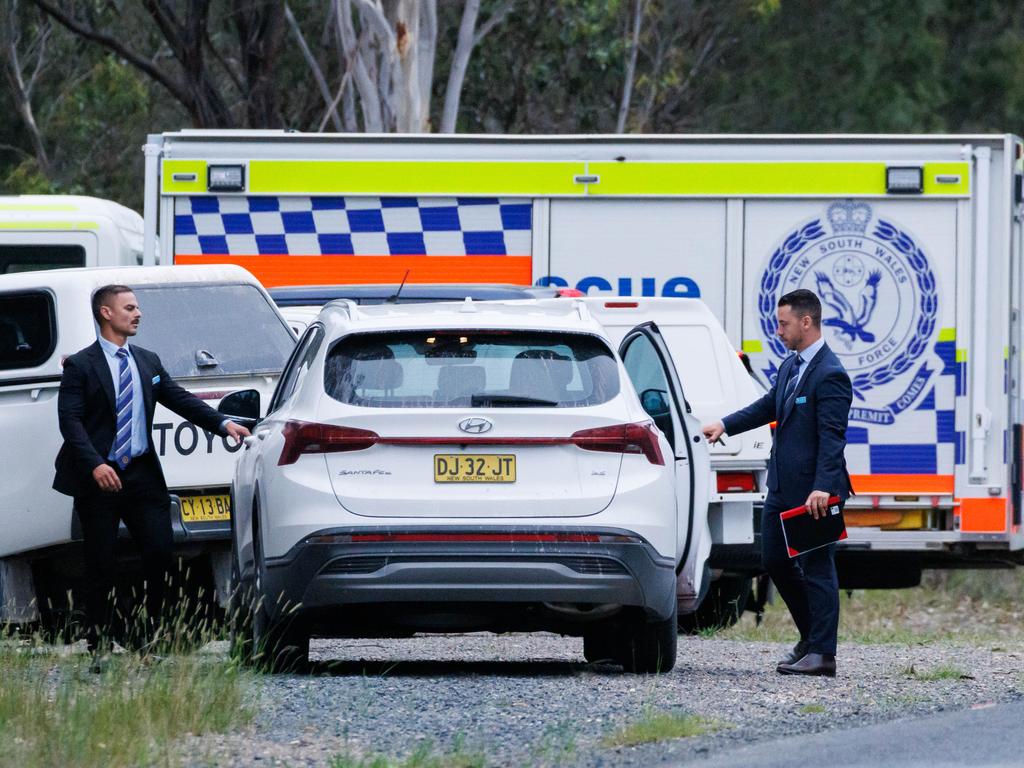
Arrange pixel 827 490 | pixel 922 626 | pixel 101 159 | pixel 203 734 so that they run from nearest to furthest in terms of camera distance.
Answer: pixel 203 734
pixel 827 490
pixel 922 626
pixel 101 159

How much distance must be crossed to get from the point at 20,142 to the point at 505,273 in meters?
25.7

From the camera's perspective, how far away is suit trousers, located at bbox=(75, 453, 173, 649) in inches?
354

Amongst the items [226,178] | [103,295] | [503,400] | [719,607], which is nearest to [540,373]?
[503,400]

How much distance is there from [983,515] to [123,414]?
6.04 m

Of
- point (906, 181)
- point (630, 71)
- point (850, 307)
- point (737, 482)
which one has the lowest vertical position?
point (737, 482)

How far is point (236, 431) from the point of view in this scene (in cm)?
898

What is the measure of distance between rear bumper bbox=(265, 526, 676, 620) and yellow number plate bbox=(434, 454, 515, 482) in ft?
0.64

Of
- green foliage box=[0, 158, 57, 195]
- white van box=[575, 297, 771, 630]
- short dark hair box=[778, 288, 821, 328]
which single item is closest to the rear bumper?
short dark hair box=[778, 288, 821, 328]

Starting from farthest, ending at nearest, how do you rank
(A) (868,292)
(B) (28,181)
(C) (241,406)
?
(B) (28,181) → (A) (868,292) → (C) (241,406)

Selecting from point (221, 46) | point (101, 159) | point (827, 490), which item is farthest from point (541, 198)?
point (101, 159)

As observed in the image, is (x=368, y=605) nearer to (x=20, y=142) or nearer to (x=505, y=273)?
(x=505, y=273)

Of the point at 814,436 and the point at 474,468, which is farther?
the point at 814,436

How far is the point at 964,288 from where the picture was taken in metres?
13.1

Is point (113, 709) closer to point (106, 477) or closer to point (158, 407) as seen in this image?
point (106, 477)
